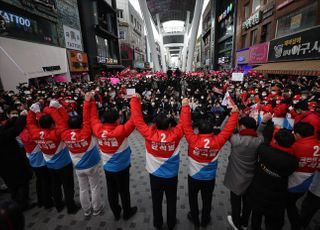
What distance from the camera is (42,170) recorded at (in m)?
3.19

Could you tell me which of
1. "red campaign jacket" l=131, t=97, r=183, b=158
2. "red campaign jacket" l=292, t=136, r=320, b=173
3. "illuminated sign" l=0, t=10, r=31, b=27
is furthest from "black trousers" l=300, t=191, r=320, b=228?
"illuminated sign" l=0, t=10, r=31, b=27

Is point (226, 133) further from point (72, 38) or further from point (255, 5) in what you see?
point (255, 5)

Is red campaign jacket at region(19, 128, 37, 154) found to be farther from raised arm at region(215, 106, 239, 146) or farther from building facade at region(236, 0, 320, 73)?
building facade at region(236, 0, 320, 73)

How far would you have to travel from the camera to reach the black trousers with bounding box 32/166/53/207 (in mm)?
3195

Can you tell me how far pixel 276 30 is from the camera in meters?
16.7

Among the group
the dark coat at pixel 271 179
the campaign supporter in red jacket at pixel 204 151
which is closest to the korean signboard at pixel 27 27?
the campaign supporter in red jacket at pixel 204 151

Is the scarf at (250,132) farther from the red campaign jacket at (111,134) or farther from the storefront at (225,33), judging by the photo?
the storefront at (225,33)

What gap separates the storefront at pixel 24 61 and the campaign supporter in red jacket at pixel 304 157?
1447 cm

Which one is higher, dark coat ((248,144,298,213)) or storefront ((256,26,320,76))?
storefront ((256,26,320,76))

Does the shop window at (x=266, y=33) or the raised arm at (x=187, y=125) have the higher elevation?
the shop window at (x=266, y=33)

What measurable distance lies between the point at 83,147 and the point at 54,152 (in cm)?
58

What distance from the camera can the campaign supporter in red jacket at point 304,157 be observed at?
2256mm

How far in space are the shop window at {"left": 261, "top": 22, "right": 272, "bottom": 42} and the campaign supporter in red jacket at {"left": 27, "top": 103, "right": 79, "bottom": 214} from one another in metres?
21.5

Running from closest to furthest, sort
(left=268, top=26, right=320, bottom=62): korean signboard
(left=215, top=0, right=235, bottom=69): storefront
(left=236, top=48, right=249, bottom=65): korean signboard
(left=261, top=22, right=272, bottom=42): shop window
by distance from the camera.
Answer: (left=268, top=26, right=320, bottom=62): korean signboard
(left=261, top=22, right=272, bottom=42): shop window
(left=236, top=48, right=249, bottom=65): korean signboard
(left=215, top=0, right=235, bottom=69): storefront
